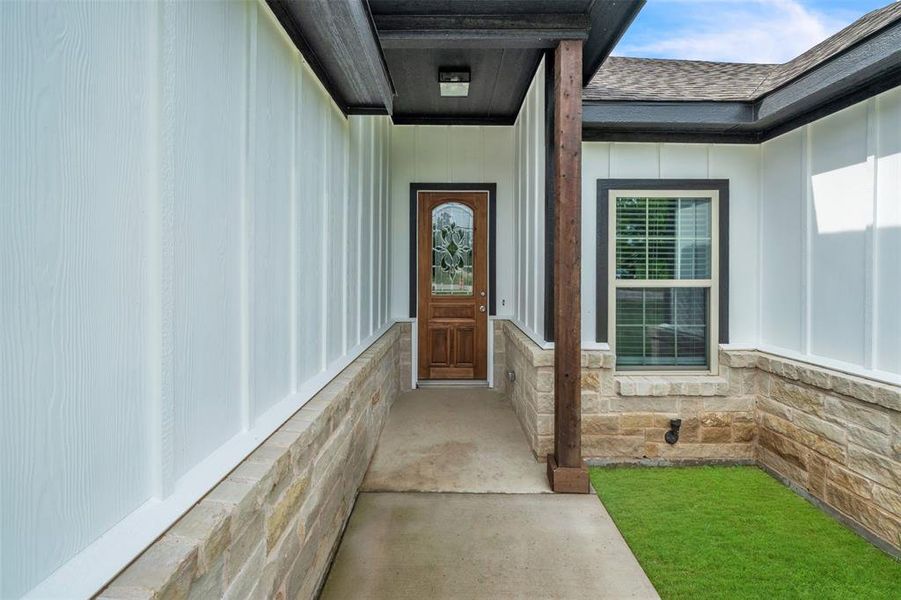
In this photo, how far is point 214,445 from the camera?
4.46 feet

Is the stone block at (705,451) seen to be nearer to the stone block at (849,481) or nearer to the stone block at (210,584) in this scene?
the stone block at (849,481)

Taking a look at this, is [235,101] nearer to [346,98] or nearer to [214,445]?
[214,445]

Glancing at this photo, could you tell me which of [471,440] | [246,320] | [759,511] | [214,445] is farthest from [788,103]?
[214,445]

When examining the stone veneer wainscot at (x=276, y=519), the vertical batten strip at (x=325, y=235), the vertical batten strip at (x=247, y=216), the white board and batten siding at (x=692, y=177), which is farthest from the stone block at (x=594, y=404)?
the vertical batten strip at (x=247, y=216)

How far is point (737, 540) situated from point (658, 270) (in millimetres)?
1965

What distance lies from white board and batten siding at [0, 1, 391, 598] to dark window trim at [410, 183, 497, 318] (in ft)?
12.2

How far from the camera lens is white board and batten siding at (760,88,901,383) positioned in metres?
2.68

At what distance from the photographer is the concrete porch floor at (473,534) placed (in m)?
2.14

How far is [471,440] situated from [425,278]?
7.78 feet

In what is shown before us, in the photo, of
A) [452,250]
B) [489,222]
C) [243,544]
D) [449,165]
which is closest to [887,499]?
[243,544]

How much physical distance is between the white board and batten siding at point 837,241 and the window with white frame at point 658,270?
418mm

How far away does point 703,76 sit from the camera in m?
3.99

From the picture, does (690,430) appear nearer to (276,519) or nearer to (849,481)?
(849,481)

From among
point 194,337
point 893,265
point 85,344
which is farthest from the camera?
point 893,265
